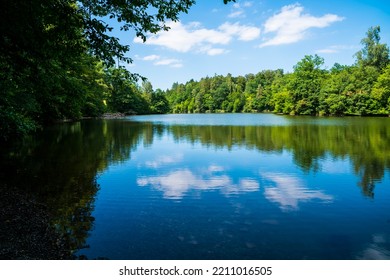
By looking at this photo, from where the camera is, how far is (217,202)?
11.6 m

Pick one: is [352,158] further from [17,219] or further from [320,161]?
[17,219]

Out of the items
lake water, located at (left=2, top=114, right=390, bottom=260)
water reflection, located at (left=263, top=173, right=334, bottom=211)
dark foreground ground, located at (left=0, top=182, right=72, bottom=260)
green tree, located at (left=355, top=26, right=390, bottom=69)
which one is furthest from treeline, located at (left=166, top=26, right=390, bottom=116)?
dark foreground ground, located at (left=0, top=182, right=72, bottom=260)

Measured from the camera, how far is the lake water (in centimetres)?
795

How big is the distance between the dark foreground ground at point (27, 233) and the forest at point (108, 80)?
4386 mm

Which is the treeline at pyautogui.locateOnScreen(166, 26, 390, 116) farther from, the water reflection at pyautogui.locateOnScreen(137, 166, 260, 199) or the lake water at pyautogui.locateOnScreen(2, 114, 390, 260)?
the water reflection at pyautogui.locateOnScreen(137, 166, 260, 199)

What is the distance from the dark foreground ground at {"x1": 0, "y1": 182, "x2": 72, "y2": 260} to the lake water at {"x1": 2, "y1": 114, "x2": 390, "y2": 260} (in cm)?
40

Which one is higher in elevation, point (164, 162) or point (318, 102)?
point (318, 102)

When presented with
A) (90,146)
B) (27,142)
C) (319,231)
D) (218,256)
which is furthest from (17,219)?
(27,142)

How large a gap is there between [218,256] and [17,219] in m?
5.63

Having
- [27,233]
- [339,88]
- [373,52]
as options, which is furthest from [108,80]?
[373,52]

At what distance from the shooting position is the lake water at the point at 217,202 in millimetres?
7945

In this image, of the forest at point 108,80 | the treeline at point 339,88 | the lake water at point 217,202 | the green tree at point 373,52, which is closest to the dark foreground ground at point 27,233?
the lake water at point 217,202

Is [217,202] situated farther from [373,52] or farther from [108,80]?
[373,52]
